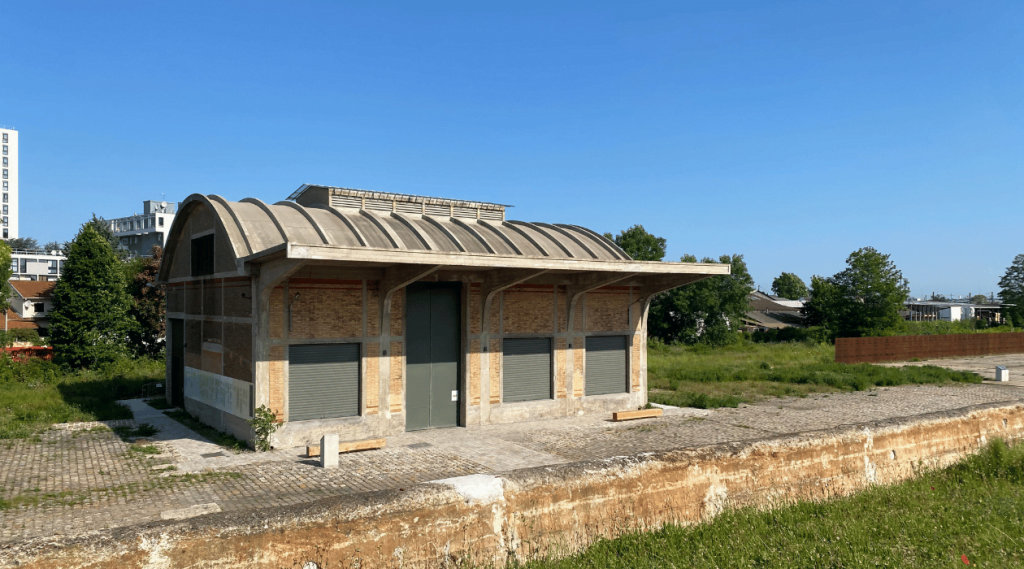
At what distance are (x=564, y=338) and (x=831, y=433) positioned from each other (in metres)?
9.00

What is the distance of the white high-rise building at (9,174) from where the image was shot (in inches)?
4811

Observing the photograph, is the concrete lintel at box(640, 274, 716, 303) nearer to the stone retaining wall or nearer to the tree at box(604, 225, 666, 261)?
the stone retaining wall

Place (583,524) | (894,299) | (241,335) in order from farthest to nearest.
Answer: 1. (894,299)
2. (241,335)
3. (583,524)

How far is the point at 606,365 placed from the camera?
2023cm

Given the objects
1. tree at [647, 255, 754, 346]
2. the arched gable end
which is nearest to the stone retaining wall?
the arched gable end

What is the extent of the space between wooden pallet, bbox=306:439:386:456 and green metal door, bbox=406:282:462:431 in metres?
2.00

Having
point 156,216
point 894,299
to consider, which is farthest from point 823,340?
point 156,216

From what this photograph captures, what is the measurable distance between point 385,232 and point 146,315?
2147 cm

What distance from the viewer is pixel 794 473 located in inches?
416

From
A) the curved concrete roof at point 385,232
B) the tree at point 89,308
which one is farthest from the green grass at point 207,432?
the tree at point 89,308

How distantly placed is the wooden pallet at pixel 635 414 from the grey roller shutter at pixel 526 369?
194 cm

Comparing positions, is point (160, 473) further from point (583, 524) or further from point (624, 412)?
point (624, 412)

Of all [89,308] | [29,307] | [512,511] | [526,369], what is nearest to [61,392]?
[89,308]

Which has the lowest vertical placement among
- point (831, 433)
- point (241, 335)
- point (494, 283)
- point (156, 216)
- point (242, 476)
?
point (242, 476)
